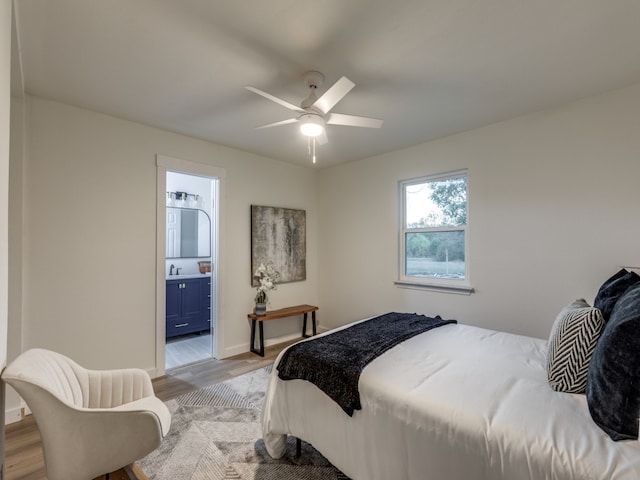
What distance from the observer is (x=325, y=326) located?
4.73m

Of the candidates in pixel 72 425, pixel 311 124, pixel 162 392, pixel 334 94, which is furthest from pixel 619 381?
pixel 162 392

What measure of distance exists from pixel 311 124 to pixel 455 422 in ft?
6.30

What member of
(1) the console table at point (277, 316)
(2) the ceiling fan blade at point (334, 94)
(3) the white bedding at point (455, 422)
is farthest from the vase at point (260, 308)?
(2) the ceiling fan blade at point (334, 94)

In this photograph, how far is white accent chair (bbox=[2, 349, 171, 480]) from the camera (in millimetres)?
1275

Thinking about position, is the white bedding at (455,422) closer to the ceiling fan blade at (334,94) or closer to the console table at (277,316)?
the ceiling fan blade at (334,94)

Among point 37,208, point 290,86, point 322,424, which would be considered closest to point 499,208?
point 290,86

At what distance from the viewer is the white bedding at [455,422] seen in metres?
1.09

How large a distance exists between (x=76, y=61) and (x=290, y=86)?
4.65 feet

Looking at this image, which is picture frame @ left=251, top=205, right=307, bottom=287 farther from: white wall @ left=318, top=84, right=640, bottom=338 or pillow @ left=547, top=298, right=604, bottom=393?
pillow @ left=547, top=298, right=604, bottom=393

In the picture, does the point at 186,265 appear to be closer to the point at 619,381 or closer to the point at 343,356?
the point at 343,356

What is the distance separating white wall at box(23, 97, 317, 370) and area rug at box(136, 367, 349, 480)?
97 cm

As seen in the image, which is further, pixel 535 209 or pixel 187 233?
pixel 187 233

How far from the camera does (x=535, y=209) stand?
2830 millimetres

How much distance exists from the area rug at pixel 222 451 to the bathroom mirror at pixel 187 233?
9.61ft
